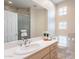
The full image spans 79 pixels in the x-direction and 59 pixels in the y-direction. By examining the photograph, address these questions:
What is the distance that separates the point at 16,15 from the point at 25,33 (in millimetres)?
576

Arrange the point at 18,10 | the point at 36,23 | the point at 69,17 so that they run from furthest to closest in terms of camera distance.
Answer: the point at 69,17 → the point at 36,23 → the point at 18,10

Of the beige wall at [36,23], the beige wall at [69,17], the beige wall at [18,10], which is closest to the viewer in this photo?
the beige wall at [18,10]

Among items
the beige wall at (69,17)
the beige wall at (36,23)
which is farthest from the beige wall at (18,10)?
the beige wall at (69,17)

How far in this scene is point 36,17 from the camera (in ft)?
11.1

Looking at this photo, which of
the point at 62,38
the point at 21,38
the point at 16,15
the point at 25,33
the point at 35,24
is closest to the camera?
the point at 16,15

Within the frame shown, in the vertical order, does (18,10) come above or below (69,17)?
below

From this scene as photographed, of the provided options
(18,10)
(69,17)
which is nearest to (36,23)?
(18,10)

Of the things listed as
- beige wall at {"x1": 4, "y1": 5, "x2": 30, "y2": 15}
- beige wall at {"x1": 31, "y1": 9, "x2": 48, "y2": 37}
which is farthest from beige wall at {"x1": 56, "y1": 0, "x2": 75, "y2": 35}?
beige wall at {"x1": 4, "y1": 5, "x2": 30, "y2": 15}

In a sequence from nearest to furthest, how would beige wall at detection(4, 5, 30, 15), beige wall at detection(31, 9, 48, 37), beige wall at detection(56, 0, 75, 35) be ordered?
beige wall at detection(4, 5, 30, 15) < beige wall at detection(31, 9, 48, 37) < beige wall at detection(56, 0, 75, 35)

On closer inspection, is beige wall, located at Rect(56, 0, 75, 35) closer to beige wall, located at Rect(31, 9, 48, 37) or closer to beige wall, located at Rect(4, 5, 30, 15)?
beige wall, located at Rect(31, 9, 48, 37)

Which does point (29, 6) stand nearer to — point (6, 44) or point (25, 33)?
point (25, 33)

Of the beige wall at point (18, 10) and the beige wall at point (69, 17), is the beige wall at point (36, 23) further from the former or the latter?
the beige wall at point (69, 17)

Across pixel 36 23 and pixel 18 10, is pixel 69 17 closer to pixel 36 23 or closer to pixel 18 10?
pixel 36 23
